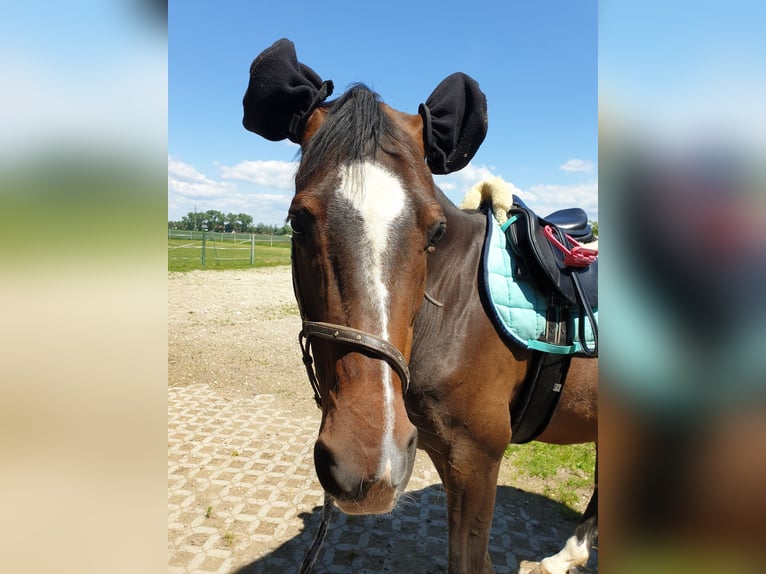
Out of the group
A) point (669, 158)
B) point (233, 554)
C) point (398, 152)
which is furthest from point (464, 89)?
point (233, 554)

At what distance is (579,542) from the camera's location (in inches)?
123

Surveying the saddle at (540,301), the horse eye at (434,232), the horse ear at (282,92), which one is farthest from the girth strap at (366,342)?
the horse ear at (282,92)

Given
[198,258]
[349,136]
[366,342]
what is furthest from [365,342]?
[198,258]

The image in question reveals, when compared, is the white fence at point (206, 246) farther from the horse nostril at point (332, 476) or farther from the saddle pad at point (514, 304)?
the horse nostril at point (332, 476)

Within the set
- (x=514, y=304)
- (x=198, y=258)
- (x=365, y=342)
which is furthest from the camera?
(x=198, y=258)

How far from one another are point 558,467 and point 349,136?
14.8 feet

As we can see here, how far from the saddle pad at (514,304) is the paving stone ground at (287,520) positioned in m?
1.38

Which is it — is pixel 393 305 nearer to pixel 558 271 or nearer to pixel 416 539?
pixel 558 271

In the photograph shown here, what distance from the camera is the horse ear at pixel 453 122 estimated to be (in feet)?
7.07

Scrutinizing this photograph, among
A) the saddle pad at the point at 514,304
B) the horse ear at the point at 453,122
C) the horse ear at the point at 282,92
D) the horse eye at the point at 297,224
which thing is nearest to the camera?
the horse eye at the point at 297,224

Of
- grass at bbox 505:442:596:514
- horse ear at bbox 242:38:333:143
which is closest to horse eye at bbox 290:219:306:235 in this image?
horse ear at bbox 242:38:333:143

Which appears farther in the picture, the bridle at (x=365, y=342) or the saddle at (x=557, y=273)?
the saddle at (x=557, y=273)

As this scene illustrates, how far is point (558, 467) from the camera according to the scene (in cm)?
473

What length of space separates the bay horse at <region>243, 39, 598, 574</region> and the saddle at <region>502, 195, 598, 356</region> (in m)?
0.22
